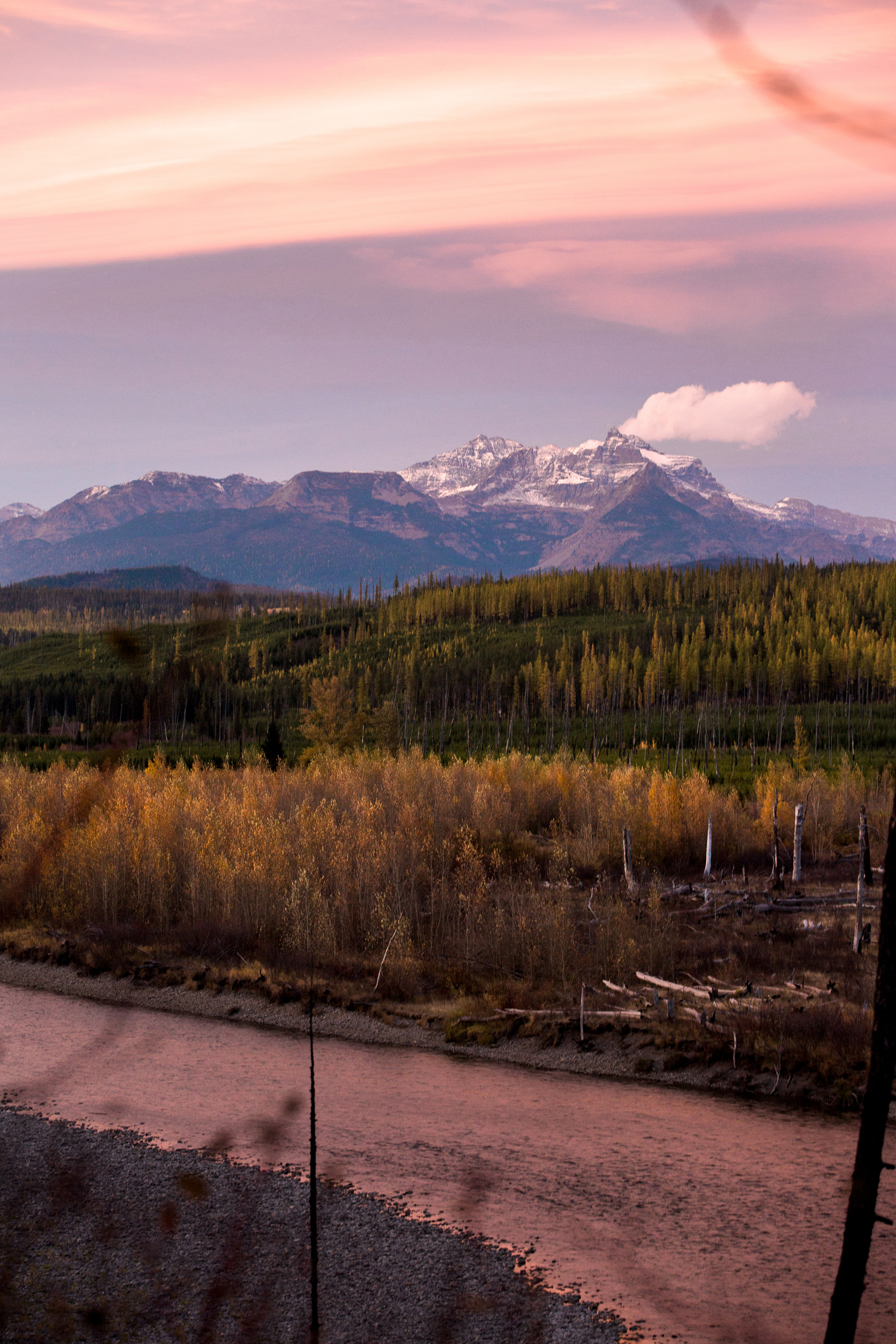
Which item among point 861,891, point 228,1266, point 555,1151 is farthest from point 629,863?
point 228,1266

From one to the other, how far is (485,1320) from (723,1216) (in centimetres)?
520

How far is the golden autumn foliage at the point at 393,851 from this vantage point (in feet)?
115

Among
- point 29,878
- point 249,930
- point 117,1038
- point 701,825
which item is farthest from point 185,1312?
point 701,825

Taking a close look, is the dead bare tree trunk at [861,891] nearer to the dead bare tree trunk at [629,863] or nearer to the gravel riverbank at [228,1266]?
the dead bare tree trunk at [629,863]

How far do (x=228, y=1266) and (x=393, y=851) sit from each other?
25740 millimetres

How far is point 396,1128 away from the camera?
2120cm

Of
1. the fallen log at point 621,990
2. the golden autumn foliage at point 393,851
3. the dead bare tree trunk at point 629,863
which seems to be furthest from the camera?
the dead bare tree trunk at point 629,863

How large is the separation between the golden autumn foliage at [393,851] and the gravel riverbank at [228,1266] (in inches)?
577

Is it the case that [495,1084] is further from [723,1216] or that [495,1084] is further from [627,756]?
[627,756]

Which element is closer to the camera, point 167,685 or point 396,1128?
point 167,685

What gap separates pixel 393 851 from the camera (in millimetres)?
40844

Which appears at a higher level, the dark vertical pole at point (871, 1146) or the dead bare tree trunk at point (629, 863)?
the dark vertical pole at point (871, 1146)

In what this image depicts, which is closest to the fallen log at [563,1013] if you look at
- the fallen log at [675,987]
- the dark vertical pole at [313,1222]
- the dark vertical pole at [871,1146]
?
the fallen log at [675,987]

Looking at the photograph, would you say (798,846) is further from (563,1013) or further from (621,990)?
(563,1013)
